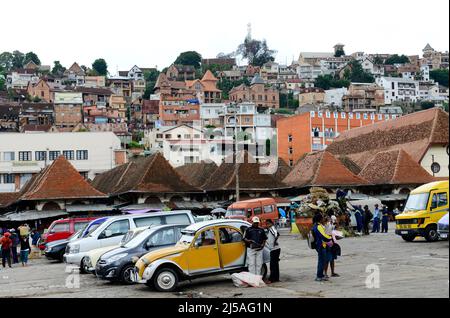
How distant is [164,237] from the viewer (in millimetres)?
18844

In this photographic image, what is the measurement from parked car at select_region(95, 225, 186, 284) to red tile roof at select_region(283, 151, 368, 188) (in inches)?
1321

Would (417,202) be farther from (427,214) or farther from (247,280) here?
(247,280)

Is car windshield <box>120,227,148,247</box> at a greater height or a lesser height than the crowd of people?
greater

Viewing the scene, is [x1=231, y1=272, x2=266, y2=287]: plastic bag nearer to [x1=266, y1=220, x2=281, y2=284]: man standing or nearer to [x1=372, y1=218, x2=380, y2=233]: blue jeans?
[x1=266, y1=220, x2=281, y2=284]: man standing

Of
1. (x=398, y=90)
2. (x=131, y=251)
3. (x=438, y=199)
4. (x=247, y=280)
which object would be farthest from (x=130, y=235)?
(x=398, y=90)

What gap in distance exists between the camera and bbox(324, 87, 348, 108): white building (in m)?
189

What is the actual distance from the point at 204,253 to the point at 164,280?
113 cm

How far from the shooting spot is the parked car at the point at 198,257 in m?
16.1

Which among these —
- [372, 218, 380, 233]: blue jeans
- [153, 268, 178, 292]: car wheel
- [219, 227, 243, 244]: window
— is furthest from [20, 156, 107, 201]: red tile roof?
[153, 268, 178, 292]: car wheel

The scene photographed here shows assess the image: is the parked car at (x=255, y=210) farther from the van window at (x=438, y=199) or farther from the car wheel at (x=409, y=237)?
the van window at (x=438, y=199)

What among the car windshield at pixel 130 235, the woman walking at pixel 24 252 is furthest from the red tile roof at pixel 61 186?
the car windshield at pixel 130 235

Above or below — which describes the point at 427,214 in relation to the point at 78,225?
above

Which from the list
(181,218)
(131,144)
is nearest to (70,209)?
(181,218)
